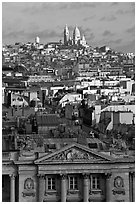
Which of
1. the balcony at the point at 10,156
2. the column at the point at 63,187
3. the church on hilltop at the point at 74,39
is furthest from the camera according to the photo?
the church on hilltop at the point at 74,39

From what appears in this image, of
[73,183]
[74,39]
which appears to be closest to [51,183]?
[73,183]

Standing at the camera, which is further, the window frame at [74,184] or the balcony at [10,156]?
the balcony at [10,156]

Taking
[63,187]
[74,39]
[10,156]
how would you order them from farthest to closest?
[74,39] < [10,156] < [63,187]

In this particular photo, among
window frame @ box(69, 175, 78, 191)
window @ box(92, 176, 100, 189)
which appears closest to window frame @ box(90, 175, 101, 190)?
window @ box(92, 176, 100, 189)

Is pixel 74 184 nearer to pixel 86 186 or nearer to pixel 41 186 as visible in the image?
pixel 86 186

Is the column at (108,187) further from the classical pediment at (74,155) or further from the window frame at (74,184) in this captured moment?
the window frame at (74,184)

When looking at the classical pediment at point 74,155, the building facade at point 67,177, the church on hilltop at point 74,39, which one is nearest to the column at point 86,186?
the building facade at point 67,177

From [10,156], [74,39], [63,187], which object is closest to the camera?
[63,187]

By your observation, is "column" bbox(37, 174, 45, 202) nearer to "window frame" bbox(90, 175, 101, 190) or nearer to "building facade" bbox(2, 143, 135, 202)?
"building facade" bbox(2, 143, 135, 202)

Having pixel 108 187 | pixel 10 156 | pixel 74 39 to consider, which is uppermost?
pixel 74 39
